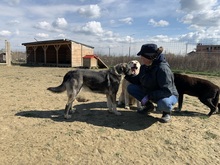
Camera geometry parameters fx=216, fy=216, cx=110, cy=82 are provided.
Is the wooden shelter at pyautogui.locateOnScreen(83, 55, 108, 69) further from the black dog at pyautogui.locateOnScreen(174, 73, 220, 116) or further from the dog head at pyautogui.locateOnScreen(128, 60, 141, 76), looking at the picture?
the black dog at pyautogui.locateOnScreen(174, 73, 220, 116)

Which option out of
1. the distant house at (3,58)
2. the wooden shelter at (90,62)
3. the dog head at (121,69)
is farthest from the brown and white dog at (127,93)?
the distant house at (3,58)

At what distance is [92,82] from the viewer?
487 cm

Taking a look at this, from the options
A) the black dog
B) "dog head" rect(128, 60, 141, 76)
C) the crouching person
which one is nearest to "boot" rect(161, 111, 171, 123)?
the crouching person

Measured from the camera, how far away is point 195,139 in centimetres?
388

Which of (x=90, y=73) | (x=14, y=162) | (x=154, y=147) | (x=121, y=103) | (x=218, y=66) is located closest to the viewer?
(x=14, y=162)

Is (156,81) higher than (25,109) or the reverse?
higher

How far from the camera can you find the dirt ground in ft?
10.5

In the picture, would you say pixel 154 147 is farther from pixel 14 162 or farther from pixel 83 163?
pixel 14 162

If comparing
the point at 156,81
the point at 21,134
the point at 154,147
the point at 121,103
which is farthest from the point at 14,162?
the point at 121,103

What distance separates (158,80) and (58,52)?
22.6 metres

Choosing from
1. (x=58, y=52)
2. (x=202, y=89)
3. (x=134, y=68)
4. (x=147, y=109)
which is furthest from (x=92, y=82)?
(x=58, y=52)

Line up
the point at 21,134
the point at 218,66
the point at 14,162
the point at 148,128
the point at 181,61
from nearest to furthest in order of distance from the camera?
the point at 14,162 → the point at 21,134 → the point at 148,128 → the point at 218,66 → the point at 181,61

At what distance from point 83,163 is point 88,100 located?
346cm

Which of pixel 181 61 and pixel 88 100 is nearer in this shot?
pixel 88 100
